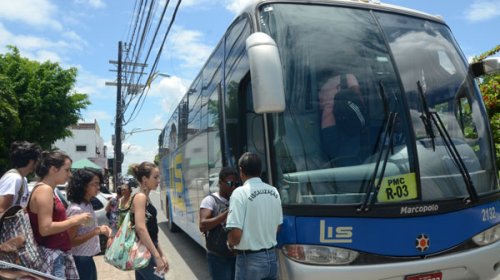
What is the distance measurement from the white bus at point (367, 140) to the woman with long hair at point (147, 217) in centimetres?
100

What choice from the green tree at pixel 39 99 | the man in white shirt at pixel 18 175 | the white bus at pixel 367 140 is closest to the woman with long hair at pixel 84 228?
the man in white shirt at pixel 18 175

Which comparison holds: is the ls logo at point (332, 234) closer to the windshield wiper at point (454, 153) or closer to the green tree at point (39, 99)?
the windshield wiper at point (454, 153)

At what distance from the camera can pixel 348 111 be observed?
368 cm

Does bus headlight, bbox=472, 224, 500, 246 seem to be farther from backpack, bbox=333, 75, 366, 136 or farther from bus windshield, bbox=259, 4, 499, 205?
backpack, bbox=333, 75, 366, 136

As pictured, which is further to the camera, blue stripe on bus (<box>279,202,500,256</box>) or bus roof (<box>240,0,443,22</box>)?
bus roof (<box>240,0,443,22</box>)

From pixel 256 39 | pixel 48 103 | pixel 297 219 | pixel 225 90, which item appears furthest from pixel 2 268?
pixel 48 103

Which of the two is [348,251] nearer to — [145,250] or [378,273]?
[378,273]

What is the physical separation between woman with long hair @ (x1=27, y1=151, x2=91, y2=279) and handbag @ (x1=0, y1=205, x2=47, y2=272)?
9cm

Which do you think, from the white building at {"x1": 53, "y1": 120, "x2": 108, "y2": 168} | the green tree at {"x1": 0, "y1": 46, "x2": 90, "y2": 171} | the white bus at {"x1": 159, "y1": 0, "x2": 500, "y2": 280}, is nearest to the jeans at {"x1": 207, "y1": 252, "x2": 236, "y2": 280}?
the white bus at {"x1": 159, "y1": 0, "x2": 500, "y2": 280}

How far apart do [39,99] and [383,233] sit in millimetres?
21903

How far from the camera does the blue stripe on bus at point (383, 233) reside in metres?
3.25

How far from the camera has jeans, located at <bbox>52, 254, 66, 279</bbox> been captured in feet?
10.2

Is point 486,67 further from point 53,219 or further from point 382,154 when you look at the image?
point 53,219

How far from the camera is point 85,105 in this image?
77.9 ft
